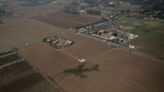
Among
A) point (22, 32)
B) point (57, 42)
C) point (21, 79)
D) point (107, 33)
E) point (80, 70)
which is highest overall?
point (107, 33)

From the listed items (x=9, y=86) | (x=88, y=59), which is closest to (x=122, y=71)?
(x=88, y=59)

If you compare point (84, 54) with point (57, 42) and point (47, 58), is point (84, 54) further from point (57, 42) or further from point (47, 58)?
point (57, 42)

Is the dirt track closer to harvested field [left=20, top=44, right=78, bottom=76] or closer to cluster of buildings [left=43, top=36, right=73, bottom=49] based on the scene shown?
harvested field [left=20, top=44, right=78, bottom=76]

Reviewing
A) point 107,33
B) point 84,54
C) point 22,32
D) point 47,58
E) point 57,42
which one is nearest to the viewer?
point 47,58

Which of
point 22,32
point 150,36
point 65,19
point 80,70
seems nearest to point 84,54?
point 80,70

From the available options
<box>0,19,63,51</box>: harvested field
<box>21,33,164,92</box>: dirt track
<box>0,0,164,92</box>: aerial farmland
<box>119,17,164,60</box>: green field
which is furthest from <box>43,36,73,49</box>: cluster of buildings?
<box>119,17,164,60</box>: green field

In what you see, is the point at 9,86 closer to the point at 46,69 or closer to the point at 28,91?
the point at 28,91

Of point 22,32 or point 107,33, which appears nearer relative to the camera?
point 107,33
